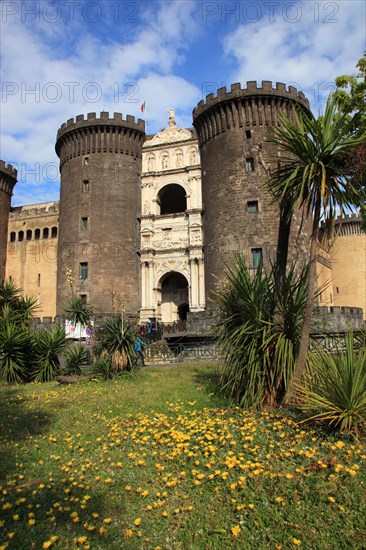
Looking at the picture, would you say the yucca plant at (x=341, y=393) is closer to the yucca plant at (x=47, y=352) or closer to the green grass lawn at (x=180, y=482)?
the green grass lawn at (x=180, y=482)

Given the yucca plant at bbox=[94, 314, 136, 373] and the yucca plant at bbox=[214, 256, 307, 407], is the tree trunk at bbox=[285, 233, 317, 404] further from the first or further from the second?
the yucca plant at bbox=[94, 314, 136, 373]

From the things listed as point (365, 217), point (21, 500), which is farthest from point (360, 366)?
point (365, 217)

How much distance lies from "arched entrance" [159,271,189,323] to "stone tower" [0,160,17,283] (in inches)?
624

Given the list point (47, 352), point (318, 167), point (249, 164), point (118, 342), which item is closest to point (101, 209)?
point (249, 164)

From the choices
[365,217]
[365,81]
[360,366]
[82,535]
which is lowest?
[82,535]

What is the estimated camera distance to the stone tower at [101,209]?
31.9 meters

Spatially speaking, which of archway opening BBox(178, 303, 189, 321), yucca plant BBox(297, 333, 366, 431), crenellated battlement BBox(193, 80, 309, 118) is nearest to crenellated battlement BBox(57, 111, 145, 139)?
crenellated battlement BBox(193, 80, 309, 118)

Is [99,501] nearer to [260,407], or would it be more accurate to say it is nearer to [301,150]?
[260,407]

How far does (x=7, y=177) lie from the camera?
40.3 metres

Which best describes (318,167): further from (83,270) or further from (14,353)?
(83,270)

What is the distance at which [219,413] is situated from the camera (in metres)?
8.22

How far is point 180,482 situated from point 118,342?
321 inches

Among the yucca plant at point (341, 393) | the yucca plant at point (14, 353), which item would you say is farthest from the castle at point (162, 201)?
the yucca plant at point (341, 393)

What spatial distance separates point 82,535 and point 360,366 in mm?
4440
